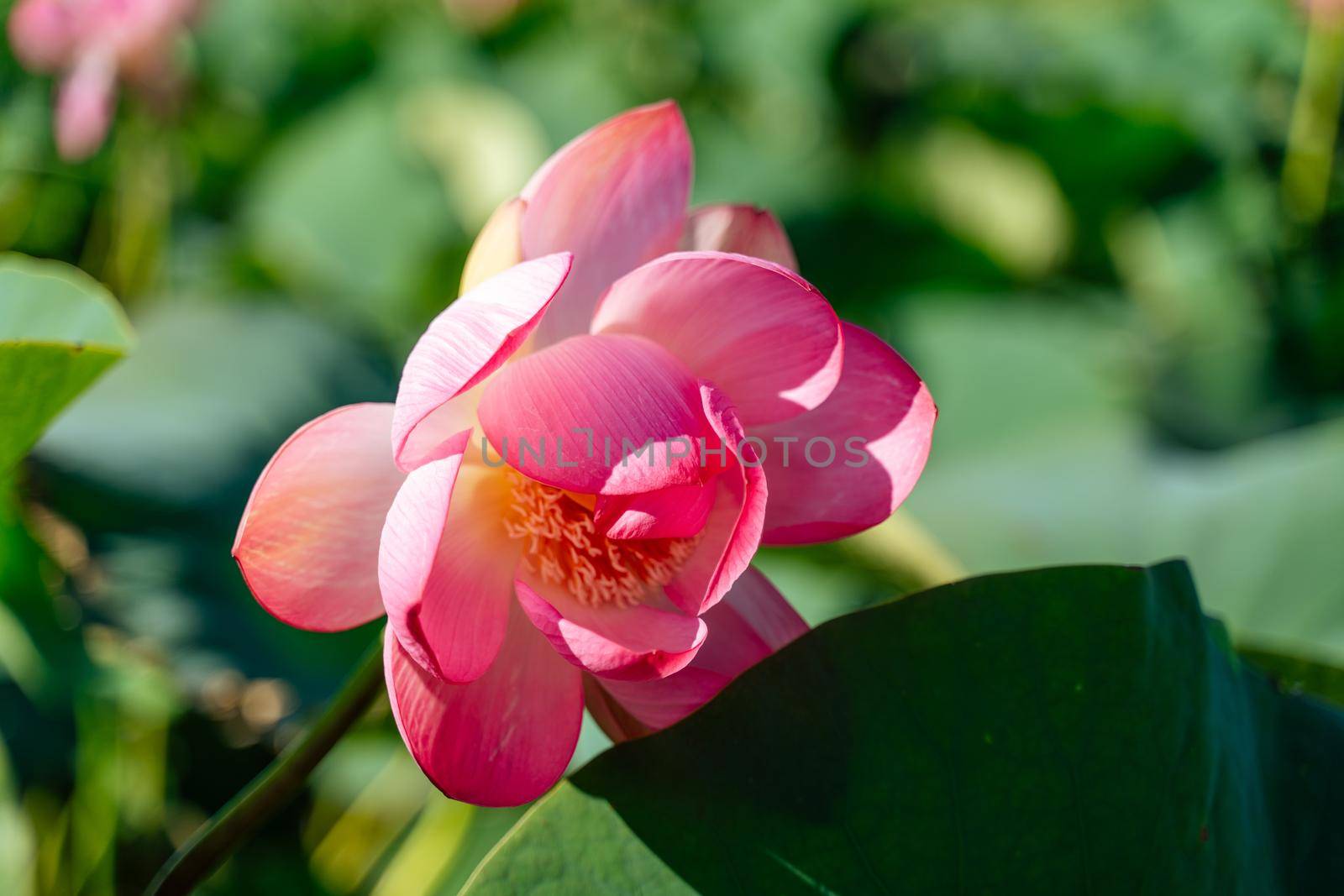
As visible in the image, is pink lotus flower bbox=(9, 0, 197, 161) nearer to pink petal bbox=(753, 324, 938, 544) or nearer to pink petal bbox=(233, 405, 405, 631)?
pink petal bbox=(233, 405, 405, 631)

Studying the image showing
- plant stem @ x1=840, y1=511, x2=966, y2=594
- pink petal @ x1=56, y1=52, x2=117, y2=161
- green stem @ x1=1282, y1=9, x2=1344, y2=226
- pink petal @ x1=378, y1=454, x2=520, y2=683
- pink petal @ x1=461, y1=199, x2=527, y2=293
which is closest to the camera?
pink petal @ x1=378, y1=454, x2=520, y2=683

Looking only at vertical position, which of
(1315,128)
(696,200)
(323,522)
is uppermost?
(323,522)

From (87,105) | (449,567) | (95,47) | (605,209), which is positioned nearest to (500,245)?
(605,209)

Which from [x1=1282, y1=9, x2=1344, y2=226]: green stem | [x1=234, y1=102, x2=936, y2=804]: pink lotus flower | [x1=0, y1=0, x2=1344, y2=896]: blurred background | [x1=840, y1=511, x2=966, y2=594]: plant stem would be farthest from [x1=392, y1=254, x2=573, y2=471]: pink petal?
[x1=1282, y1=9, x2=1344, y2=226]: green stem

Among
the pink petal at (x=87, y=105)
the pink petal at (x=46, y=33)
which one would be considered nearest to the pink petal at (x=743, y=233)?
the pink petal at (x=87, y=105)

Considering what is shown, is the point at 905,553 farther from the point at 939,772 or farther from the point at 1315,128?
the point at 1315,128

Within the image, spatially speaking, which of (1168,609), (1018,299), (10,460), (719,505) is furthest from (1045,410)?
(10,460)

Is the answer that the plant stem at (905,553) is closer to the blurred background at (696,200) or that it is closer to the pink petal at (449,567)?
the blurred background at (696,200)
